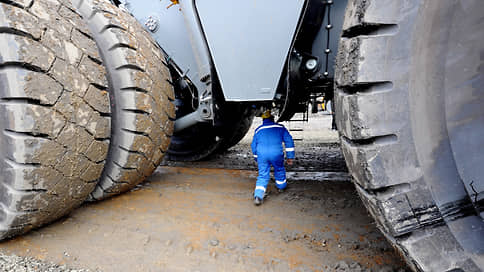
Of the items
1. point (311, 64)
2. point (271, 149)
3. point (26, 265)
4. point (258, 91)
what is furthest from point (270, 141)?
point (26, 265)

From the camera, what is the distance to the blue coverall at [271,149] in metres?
2.15

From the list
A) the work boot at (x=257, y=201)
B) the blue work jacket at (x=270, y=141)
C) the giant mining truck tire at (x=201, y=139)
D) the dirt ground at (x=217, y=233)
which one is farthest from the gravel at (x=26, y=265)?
the giant mining truck tire at (x=201, y=139)

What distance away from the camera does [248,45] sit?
172cm

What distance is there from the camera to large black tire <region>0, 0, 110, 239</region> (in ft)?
3.69

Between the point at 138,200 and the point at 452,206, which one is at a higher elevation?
the point at 452,206

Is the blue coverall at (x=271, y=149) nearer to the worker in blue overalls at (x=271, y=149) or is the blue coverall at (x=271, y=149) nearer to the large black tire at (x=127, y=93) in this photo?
the worker in blue overalls at (x=271, y=149)

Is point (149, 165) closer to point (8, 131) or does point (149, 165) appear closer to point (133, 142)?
point (133, 142)

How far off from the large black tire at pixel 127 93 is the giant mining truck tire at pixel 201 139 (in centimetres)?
130

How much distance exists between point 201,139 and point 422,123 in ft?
8.73

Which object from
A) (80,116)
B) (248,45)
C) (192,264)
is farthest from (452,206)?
(80,116)

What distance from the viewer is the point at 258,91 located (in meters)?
1.81

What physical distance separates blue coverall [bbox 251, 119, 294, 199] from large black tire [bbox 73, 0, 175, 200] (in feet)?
2.62

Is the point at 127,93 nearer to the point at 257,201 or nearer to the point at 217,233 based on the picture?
the point at 217,233

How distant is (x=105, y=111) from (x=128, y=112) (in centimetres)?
17
